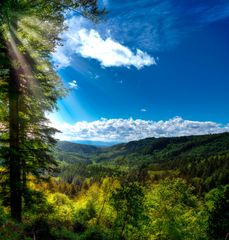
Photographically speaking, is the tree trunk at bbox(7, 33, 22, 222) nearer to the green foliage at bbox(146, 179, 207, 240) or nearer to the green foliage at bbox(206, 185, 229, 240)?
the green foliage at bbox(146, 179, 207, 240)

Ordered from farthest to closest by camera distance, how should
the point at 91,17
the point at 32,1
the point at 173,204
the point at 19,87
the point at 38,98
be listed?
the point at 173,204, the point at 38,98, the point at 19,87, the point at 91,17, the point at 32,1

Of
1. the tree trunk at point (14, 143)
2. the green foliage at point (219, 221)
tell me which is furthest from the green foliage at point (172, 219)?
the tree trunk at point (14, 143)

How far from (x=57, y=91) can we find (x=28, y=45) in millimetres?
3931

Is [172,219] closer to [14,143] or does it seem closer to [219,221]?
[219,221]

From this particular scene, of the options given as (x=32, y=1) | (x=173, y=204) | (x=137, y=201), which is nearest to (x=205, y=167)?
(x=173, y=204)

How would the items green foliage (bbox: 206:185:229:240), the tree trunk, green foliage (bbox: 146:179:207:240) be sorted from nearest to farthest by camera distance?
the tree trunk
green foliage (bbox: 206:185:229:240)
green foliage (bbox: 146:179:207:240)

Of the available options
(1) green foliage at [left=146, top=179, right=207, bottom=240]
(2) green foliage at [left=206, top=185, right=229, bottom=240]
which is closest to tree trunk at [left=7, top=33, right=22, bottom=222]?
(1) green foliage at [left=146, top=179, right=207, bottom=240]

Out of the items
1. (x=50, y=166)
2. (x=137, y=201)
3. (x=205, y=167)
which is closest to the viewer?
(x=50, y=166)

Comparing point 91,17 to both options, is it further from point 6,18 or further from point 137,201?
point 137,201

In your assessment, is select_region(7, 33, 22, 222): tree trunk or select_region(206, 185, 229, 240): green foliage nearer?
select_region(7, 33, 22, 222): tree trunk

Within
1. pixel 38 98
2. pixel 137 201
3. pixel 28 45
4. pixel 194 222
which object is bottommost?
pixel 194 222

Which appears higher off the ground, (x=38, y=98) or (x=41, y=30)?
(x=41, y=30)

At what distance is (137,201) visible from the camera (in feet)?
71.6

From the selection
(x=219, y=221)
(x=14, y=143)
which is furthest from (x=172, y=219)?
(x=14, y=143)
